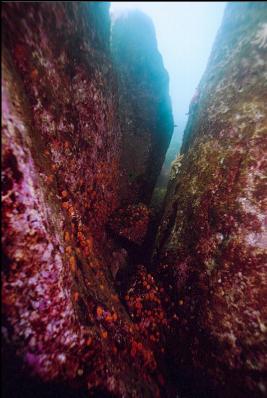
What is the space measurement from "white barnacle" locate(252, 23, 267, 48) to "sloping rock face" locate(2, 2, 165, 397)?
438 cm

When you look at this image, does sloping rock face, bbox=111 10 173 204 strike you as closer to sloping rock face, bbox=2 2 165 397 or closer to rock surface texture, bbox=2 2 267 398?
rock surface texture, bbox=2 2 267 398

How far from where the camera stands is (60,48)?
14.8ft

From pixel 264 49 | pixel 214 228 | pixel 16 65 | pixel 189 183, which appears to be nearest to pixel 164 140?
pixel 189 183

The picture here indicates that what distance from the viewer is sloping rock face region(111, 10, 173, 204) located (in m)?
8.25

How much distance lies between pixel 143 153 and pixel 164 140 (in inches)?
57.2

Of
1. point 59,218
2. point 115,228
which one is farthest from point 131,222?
point 59,218

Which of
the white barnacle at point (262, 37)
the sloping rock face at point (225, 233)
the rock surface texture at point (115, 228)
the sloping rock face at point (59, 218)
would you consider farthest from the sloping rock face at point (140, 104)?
the white barnacle at point (262, 37)

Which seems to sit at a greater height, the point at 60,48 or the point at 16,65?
the point at 60,48

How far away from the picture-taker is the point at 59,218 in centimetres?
401

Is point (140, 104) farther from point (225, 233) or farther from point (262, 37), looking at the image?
point (225, 233)

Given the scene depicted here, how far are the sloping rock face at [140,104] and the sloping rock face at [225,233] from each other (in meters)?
1.53

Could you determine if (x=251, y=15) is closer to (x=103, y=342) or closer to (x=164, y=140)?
(x=164, y=140)

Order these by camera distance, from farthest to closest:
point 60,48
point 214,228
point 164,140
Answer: point 164,140
point 214,228
point 60,48

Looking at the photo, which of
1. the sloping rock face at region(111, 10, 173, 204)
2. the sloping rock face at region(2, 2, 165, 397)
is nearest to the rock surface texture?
the sloping rock face at region(2, 2, 165, 397)
